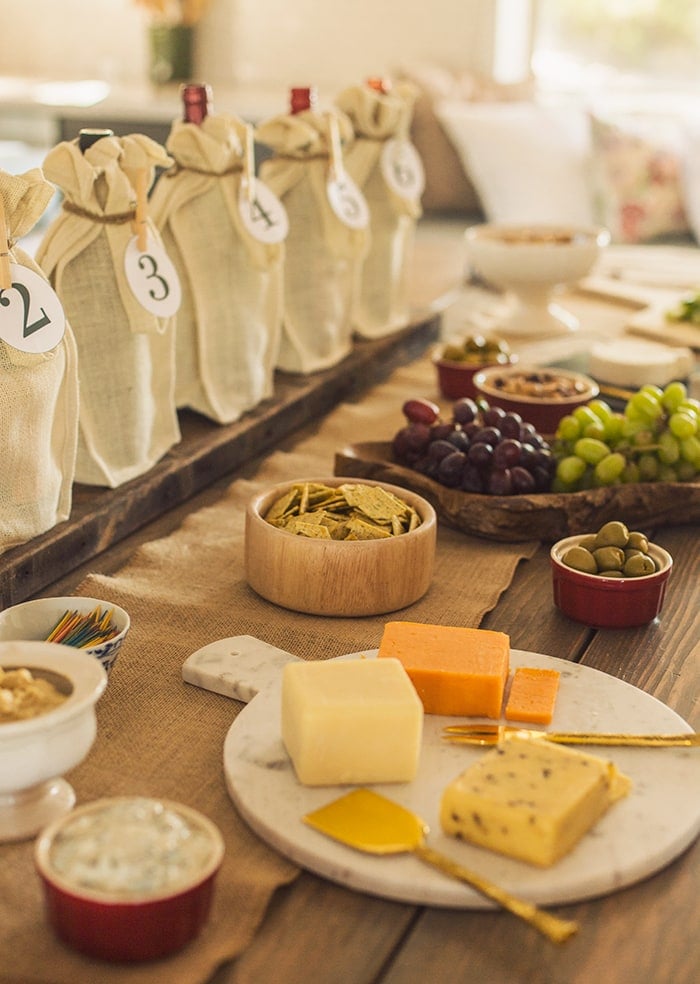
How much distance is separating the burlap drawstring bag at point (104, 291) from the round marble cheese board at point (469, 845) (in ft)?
1.63

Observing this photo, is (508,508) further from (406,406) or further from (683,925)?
(683,925)

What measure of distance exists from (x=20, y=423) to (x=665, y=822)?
26.6 inches

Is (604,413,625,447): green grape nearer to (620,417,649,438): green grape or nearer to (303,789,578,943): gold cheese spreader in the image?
(620,417,649,438): green grape

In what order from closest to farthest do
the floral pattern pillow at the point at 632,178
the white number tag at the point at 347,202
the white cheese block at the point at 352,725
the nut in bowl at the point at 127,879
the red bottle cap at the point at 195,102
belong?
the nut in bowl at the point at 127,879, the white cheese block at the point at 352,725, the red bottle cap at the point at 195,102, the white number tag at the point at 347,202, the floral pattern pillow at the point at 632,178

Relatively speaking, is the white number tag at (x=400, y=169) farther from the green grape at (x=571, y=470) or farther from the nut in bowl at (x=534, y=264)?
the green grape at (x=571, y=470)

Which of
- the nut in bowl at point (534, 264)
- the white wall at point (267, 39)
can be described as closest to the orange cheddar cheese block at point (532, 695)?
the nut in bowl at point (534, 264)

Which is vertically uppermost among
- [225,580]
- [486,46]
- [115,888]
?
[486,46]

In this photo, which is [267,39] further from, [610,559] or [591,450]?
[610,559]

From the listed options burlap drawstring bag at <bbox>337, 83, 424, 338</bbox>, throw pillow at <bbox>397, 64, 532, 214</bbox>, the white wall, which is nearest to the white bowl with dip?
burlap drawstring bag at <bbox>337, 83, 424, 338</bbox>

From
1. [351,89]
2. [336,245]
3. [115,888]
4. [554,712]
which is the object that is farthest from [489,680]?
[351,89]

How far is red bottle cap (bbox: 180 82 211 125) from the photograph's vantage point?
1530 millimetres

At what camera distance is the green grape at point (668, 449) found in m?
1.44

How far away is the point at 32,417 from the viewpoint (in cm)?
114

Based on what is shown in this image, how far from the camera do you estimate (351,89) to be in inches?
78.2
